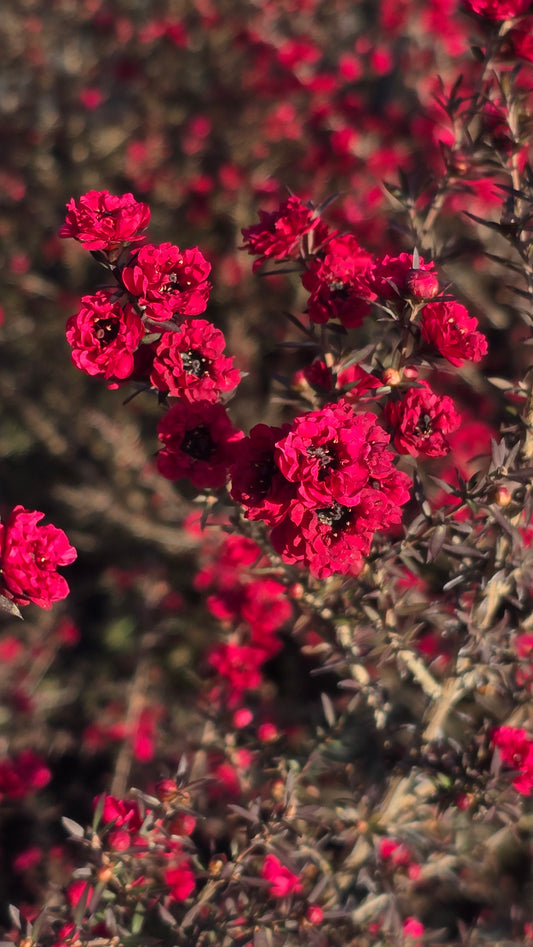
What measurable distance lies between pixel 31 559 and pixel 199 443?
309 mm

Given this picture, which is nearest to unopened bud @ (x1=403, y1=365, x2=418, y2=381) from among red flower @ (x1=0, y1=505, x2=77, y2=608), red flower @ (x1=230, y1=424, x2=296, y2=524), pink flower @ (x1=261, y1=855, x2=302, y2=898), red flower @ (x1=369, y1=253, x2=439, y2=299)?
red flower @ (x1=369, y1=253, x2=439, y2=299)

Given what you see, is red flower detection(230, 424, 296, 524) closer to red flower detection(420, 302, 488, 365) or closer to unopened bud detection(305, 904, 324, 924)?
red flower detection(420, 302, 488, 365)

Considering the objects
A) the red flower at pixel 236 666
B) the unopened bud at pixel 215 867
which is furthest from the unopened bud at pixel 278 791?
the red flower at pixel 236 666

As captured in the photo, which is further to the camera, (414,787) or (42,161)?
(42,161)

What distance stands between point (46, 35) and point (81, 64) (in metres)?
0.22

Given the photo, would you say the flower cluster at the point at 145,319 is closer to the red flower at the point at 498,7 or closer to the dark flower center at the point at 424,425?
the dark flower center at the point at 424,425

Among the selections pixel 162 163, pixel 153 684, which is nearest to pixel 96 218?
pixel 153 684

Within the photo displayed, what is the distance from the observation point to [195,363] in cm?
105

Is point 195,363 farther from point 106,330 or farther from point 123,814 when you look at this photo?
point 123,814

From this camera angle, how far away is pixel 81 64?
3969 millimetres

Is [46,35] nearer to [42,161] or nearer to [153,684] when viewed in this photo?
[42,161]

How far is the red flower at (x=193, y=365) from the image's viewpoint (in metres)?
0.99

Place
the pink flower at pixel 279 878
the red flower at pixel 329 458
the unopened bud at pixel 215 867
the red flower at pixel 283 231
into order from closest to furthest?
the red flower at pixel 329 458
the red flower at pixel 283 231
the unopened bud at pixel 215 867
the pink flower at pixel 279 878

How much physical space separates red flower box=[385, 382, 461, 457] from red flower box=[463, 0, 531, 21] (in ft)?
2.23
